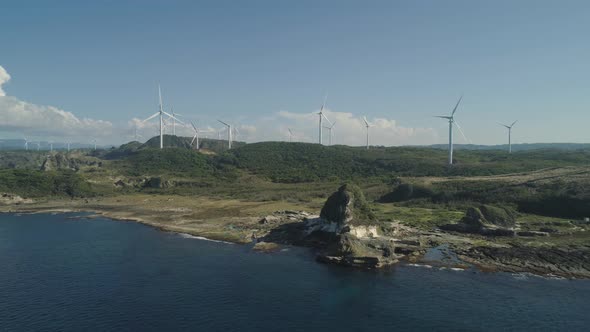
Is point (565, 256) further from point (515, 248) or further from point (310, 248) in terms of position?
point (310, 248)

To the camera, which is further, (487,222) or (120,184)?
(120,184)

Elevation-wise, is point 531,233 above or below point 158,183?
below

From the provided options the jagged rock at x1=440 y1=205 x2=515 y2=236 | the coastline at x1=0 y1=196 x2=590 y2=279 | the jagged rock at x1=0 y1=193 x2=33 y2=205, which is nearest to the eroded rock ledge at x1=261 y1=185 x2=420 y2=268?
the coastline at x1=0 y1=196 x2=590 y2=279

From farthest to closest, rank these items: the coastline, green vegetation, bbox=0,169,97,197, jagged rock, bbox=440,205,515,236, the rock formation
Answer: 1. green vegetation, bbox=0,169,97,197
2. jagged rock, bbox=440,205,515,236
3. the rock formation
4. the coastline

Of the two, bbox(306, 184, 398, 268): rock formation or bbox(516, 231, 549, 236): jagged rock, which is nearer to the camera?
bbox(306, 184, 398, 268): rock formation

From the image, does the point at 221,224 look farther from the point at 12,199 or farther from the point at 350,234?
the point at 12,199

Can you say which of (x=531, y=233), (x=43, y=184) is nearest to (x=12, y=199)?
(x=43, y=184)

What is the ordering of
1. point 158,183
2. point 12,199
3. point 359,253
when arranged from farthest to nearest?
point 158,183 < point 12,199 < point 359,253

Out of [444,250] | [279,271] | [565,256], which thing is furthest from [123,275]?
[565,256]

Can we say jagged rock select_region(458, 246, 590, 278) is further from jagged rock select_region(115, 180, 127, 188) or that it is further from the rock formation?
jagged rock select_region(115, 180, 127, 188)

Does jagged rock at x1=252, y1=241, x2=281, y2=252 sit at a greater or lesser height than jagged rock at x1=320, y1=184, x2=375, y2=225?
lesser
